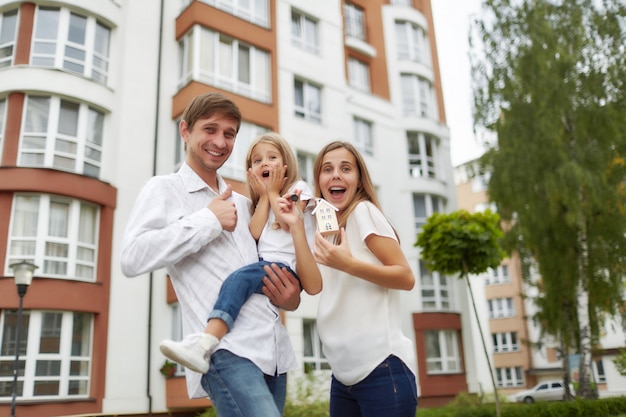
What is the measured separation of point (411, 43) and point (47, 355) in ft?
69.5

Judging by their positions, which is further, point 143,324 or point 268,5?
point 268,5

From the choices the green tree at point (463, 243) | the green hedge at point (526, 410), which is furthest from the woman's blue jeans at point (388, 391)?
the green tree at point (463, 243)

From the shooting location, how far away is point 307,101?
2175 centimetres

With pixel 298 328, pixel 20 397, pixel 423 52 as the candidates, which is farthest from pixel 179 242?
pixel 423 52

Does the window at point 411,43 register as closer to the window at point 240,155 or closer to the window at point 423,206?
the window at point 423,206

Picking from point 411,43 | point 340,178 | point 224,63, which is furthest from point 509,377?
point 340,178

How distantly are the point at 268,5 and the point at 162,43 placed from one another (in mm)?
4593

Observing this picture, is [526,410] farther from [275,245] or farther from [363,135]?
[363,135]

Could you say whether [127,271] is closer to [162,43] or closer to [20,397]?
[20,397]

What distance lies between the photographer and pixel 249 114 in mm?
18703

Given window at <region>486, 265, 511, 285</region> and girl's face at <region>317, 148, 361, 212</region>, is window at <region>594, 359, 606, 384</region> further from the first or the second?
girl's face at <region>317, 148, 361, 212</region>

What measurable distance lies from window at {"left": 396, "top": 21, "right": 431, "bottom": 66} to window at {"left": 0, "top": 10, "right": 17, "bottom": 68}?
16.8m

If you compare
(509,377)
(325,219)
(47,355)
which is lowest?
(509,377)

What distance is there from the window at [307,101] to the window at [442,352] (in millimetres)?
10153
